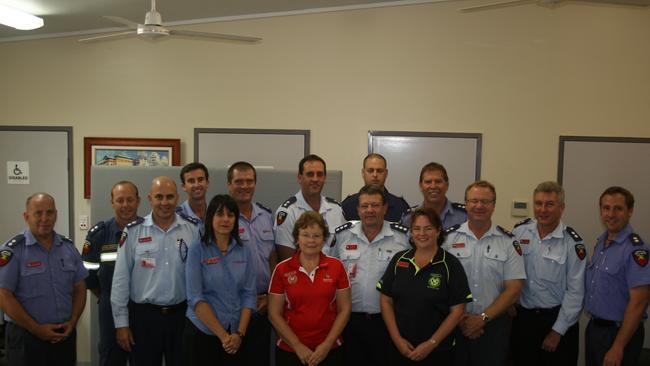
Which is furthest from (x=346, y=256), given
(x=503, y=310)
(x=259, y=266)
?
(x=503, y=310)

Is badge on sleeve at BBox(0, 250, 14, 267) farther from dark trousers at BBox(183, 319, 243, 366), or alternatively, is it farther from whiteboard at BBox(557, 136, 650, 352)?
whiteboard at BBox(557, 136, 650, 352)

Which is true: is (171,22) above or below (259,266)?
above

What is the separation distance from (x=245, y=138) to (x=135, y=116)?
3.85ft

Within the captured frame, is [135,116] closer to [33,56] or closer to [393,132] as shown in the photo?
[33,56]

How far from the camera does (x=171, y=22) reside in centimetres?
486

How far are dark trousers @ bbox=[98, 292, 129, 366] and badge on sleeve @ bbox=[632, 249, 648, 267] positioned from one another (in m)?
3.09

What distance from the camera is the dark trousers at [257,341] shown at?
276 cm

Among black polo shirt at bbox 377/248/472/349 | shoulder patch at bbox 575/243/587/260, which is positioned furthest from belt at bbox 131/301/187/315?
shoulder patch at bbox 575/243/587/260

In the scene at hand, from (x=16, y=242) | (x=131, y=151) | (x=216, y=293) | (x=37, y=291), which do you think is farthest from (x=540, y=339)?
(x=131, y=151)

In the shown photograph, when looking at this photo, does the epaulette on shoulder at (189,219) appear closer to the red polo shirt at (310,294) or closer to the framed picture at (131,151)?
the red polo shirt at (310,294)

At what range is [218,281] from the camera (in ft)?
8.52

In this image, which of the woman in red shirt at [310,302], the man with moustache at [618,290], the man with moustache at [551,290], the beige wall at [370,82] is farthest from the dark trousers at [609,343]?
the beige wall at [370,82]

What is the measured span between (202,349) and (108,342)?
0.82m

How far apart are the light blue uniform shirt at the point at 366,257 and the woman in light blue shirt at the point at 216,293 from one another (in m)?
0.59
